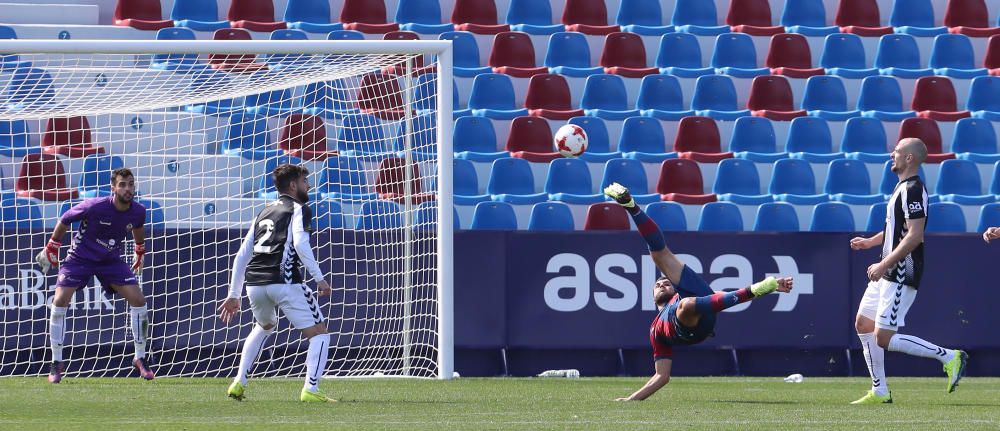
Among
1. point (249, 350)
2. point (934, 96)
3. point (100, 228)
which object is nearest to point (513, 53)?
point (934, 96)

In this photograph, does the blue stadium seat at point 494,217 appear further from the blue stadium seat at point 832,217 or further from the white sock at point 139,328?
the white sock at point 139,328

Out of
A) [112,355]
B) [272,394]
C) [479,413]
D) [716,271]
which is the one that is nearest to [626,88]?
[716,271]

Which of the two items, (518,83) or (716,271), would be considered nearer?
(716,271)

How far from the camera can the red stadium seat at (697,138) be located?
16.9 metres

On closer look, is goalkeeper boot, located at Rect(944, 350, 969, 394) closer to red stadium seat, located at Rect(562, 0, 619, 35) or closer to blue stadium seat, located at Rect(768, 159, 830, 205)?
blue stadium seat, located at Rect(768, 159, 830, 205)

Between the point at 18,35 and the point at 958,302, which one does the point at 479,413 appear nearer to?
the point at 958,302

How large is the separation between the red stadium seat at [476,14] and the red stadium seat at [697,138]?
2512 millimetres

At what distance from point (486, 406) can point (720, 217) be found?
682 cm

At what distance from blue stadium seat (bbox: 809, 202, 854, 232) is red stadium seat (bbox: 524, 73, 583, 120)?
2.88m

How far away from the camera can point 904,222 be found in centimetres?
920

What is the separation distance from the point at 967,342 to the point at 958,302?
1.22ft

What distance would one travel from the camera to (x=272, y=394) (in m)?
10.3

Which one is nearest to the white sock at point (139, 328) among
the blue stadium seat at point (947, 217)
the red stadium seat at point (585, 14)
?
the red stadium seat at point (585, 14)

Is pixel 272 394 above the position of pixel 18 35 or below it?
below
